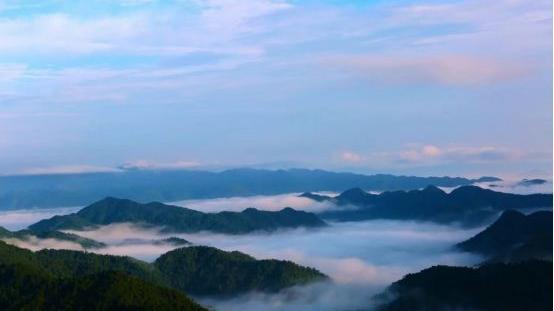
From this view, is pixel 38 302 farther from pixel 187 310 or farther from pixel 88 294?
pixel 187 310

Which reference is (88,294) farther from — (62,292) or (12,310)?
(12,310)

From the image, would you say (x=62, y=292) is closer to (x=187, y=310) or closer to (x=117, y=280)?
(x=117, y=280)

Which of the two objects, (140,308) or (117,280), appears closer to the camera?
(140,308)

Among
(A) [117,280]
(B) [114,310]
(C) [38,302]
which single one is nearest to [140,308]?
(B) [114,310]

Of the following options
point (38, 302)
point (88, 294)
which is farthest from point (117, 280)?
point (38, 302)

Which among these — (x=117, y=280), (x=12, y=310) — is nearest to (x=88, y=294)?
(x=117, y=280)

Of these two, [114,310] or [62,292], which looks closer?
[114,310]
